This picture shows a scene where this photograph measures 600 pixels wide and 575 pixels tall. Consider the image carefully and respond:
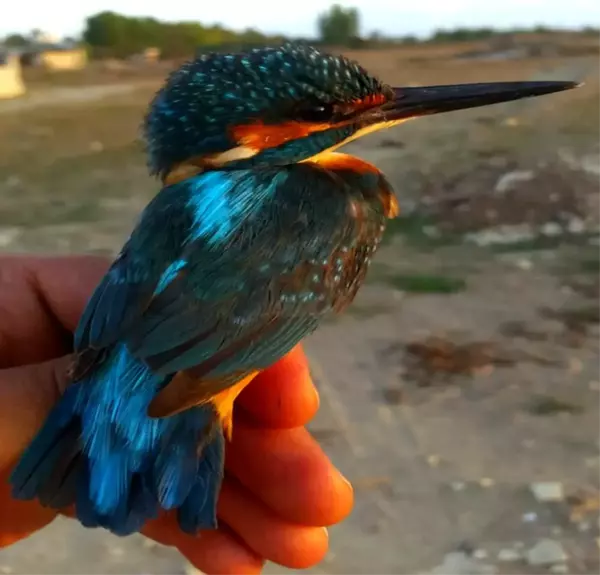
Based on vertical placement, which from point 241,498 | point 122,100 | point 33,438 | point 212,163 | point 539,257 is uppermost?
point 212,163

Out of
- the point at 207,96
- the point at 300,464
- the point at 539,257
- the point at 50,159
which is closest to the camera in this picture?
the point at 207,96

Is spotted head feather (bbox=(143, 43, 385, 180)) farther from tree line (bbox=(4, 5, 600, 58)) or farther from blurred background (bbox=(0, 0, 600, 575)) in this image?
tree line (bbox=(4, 5, 600, 58))

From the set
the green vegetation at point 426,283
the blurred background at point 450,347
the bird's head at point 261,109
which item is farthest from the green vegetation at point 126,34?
the bird's head at point 261,109

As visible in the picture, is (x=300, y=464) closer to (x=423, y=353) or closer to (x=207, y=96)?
(x=207, y=96)

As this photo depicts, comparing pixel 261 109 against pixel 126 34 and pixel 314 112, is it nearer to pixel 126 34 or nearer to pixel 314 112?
pixel 314 112

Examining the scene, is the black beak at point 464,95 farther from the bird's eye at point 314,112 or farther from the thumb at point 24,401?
the thumb at point 24,401

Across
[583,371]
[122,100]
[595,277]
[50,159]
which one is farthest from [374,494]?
[122,100]

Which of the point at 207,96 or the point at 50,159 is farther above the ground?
the point at 207,96
